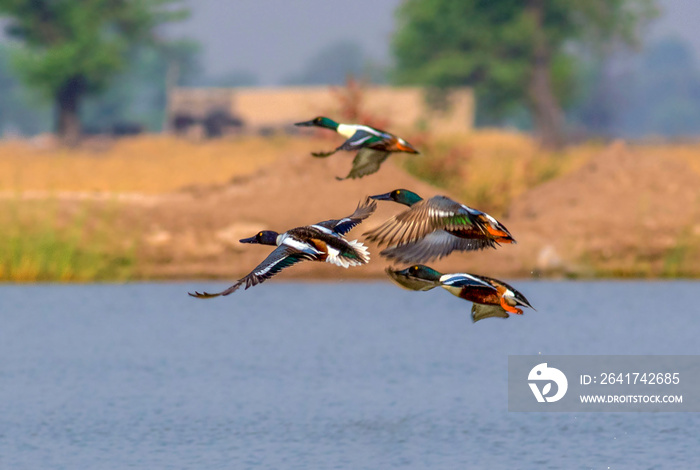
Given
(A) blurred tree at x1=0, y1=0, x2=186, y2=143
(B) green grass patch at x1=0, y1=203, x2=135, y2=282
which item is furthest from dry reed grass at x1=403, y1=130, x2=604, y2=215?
(A) blurred tree at x1=0, y1=0, x2=186, y2=143

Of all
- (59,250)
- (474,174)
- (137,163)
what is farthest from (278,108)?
(59,250)

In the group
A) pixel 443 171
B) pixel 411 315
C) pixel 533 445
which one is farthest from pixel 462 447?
pixel 443 171

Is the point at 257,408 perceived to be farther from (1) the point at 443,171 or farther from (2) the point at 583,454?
(1) the point at 443,171

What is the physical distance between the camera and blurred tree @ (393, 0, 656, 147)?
295 ft

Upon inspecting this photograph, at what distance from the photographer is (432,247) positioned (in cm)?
1094

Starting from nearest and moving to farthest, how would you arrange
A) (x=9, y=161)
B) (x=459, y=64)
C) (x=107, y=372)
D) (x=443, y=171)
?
1. (x=107, y=372)
2. (x=443, y=171)
3. (x=9, y=161)
4. (x=459, y=64)

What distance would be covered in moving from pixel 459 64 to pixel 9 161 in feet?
117

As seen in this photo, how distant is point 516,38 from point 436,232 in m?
78.6

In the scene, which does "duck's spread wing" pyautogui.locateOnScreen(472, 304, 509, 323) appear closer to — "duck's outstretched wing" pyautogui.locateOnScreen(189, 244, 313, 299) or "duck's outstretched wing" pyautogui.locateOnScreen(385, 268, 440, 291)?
"duck's outstretched wing" pyautogui.locateOnScreen(385, 268, 440, 291)

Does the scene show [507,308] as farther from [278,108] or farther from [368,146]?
[278,108]

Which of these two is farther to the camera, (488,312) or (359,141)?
(359,141)

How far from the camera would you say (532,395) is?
23391mm

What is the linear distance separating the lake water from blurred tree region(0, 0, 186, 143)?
4788 cm

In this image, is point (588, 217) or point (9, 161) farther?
point (9, 161)
